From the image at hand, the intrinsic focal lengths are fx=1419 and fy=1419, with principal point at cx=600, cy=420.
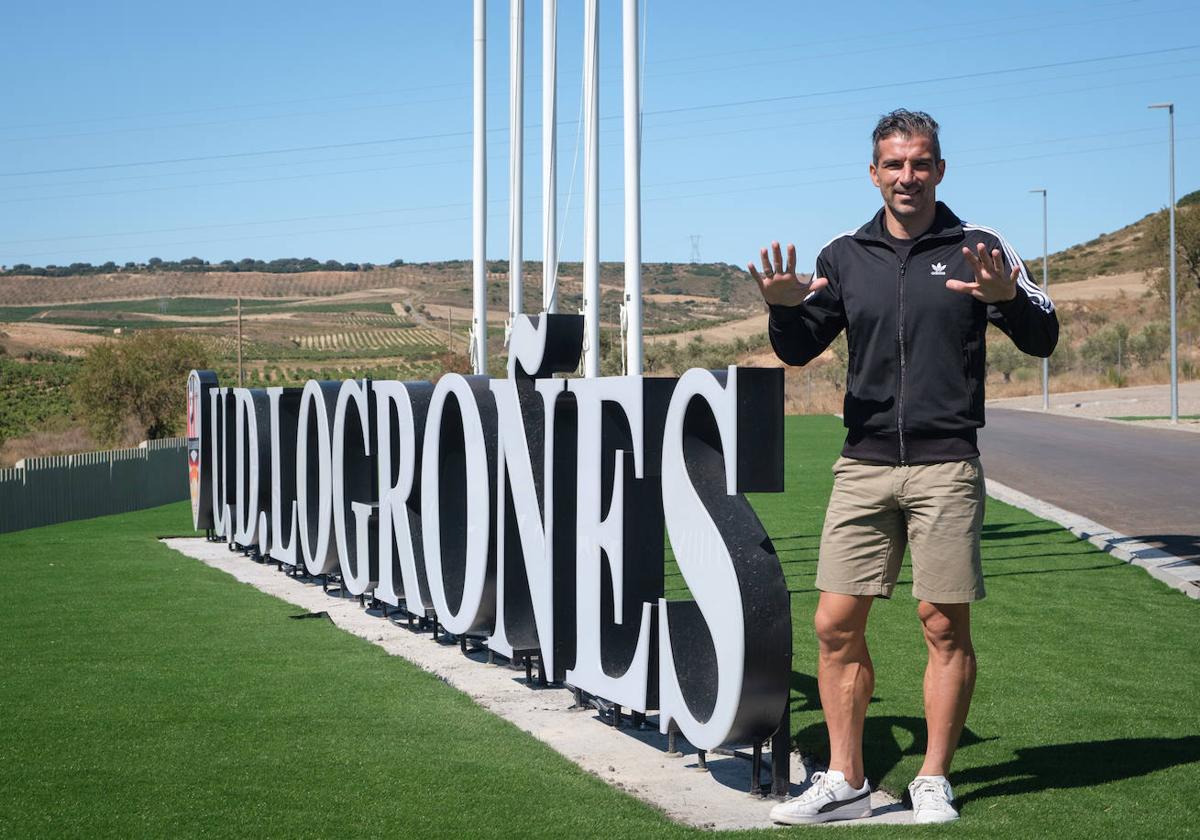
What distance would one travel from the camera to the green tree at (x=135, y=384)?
45219 mm

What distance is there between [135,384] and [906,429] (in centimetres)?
4406

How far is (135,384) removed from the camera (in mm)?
45656

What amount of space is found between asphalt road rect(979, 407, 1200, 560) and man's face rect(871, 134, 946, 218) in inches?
326

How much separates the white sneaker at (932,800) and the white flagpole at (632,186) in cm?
663

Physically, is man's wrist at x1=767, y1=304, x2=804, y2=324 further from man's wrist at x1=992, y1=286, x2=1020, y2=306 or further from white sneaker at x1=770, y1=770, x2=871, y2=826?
white sneaker at x1=770, y1=770, x2=871, y2=826

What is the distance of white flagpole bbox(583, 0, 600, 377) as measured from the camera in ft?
39.0

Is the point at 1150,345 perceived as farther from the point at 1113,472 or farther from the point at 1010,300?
the point at 1010,300

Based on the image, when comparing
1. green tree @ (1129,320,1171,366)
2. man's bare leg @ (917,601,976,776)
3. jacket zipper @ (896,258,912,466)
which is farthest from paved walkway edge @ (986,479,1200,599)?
green tree @ (1129,320,1171,366)

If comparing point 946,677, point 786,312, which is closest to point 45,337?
point 786,312

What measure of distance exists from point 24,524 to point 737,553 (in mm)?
17161

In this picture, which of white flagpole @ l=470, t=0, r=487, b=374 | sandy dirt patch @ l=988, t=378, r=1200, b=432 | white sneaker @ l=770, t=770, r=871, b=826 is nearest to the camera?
white sneaker @ l=770, t=770, r=871, b=826

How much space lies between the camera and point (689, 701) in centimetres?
560

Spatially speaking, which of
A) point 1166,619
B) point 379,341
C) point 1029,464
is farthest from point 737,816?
point 379,341

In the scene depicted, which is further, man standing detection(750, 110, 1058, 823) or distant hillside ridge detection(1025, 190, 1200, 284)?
distant hillside ridge detection(1025, 190, 1200, 284)
